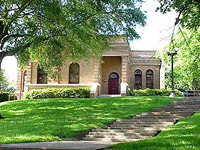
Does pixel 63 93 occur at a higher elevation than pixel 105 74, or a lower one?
lower

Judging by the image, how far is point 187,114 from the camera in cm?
1552

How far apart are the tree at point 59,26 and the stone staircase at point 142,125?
5.39 meters

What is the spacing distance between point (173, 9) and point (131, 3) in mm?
9332

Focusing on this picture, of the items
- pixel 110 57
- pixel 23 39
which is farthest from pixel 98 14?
pixel 110 57

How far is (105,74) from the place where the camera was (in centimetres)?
3272

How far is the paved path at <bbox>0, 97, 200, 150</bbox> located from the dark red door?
14347 mm

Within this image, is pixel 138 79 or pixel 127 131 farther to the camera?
pixel 138 79

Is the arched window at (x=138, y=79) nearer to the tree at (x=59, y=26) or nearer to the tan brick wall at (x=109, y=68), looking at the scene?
the tan brick wall at (x=109, y=68)

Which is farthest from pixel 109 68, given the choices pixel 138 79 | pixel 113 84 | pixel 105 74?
pixel 138 79

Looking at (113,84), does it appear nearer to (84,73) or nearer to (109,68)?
(109,68)

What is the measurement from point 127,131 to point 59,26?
26.1ft

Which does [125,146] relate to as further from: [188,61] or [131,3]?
[188,61]

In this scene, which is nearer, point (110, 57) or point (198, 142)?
point (198, 142)

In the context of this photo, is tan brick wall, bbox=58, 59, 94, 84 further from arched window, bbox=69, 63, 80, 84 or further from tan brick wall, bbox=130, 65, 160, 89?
tan brick wall, bbox=130, 65, 160, 89
